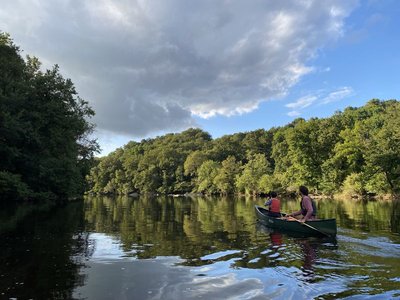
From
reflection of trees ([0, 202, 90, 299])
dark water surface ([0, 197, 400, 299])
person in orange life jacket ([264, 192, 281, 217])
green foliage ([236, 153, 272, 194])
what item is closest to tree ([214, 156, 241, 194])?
green foliage ([236, 153, 272, 194])

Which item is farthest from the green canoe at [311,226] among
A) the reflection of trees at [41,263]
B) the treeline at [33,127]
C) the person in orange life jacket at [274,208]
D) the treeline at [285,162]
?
the treeline at [285,162]

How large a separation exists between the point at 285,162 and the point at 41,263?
217ft

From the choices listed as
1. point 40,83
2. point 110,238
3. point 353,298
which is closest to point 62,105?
point 40,83

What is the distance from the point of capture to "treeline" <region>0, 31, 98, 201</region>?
27312 mm

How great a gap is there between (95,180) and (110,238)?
406 ft

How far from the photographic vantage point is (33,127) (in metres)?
29.7

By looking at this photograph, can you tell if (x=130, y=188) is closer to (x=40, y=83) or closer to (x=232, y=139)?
(x=232, y=139)

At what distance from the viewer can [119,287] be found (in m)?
6.92

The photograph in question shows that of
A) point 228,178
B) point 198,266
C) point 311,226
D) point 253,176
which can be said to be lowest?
point 198,266

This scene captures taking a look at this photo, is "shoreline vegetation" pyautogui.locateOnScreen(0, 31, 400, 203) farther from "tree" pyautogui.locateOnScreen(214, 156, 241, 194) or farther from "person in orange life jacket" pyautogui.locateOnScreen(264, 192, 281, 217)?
"person in orange life jacket" pyautogui.locateOnScreen(264, 192, 281, 217)

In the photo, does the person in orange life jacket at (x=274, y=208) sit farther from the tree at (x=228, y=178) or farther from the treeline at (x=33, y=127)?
the tree at (x=228, y=178)

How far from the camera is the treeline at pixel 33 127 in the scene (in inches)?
1075

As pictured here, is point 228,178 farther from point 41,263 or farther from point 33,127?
point 41,263

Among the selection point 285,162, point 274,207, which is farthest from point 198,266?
point 285,162
